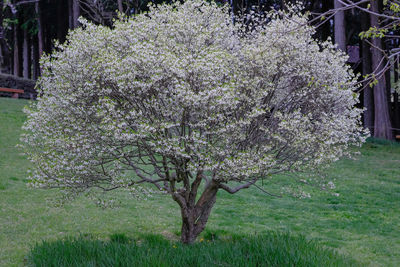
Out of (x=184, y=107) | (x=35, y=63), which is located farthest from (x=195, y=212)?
(x=35, y=63)

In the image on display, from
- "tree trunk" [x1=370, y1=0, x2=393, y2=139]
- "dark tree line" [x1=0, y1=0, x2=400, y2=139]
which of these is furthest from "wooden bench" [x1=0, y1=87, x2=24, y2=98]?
"tree trunk" [x1=370, y1=0, x2=393, y2=139]

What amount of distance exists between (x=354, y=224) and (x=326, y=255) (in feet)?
13.0

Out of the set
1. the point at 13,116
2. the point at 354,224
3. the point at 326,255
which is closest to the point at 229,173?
the point at 326,255

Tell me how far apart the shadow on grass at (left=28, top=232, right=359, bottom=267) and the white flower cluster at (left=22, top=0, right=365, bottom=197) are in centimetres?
98

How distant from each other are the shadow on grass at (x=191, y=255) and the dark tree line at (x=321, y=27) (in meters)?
5.73

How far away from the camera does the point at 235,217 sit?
10664mm

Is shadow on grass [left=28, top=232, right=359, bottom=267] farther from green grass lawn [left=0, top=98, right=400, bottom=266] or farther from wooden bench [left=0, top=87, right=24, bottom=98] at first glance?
wooden bench [left=0, top=87, right=24, bottom=98]

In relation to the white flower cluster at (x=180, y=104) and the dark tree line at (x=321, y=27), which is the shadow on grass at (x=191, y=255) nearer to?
the white flower cluster at (x=180, y=104)

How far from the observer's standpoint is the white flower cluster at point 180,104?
6250mm

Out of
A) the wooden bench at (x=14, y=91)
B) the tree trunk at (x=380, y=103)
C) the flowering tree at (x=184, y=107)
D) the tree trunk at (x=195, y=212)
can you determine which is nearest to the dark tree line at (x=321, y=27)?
the tree trunk at (x=380, y=103)

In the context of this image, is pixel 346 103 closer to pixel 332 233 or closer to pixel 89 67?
pixel 332 233

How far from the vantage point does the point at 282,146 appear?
753cm

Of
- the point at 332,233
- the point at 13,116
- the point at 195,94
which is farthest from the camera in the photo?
the point at 13,116

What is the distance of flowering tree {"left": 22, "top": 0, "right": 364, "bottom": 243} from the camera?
626 centimetres
